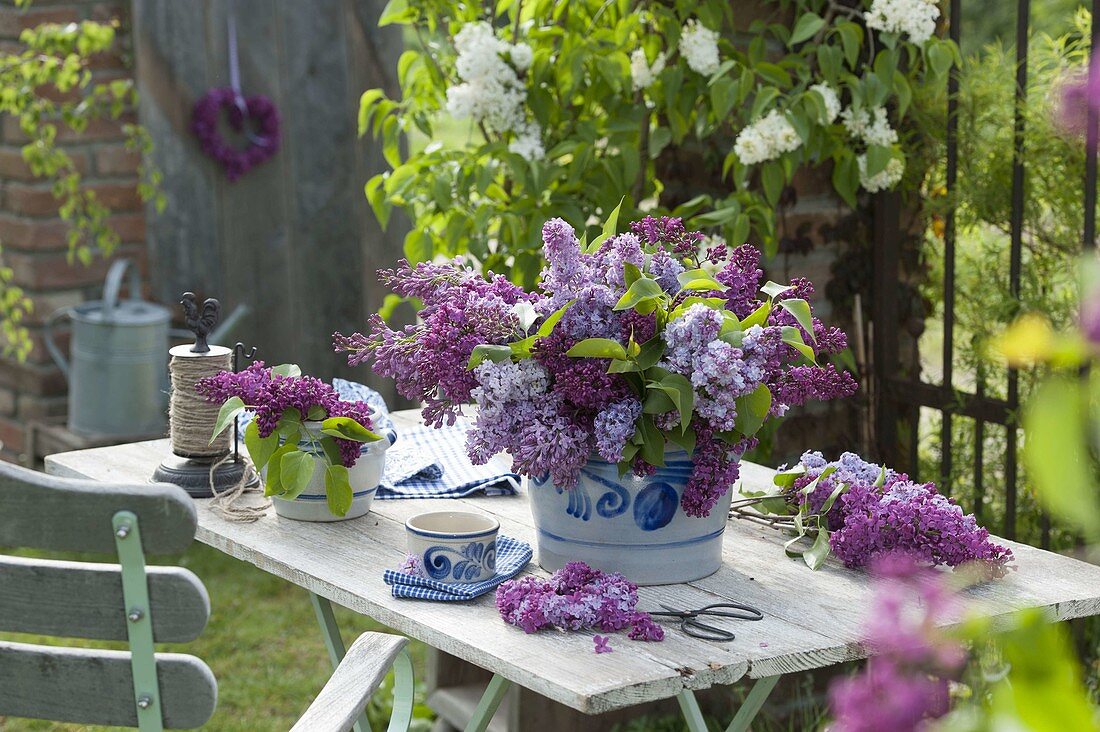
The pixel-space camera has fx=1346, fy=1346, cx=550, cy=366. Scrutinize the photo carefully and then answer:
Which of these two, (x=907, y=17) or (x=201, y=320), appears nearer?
(x=201, y=320)

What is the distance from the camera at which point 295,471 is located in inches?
67.8

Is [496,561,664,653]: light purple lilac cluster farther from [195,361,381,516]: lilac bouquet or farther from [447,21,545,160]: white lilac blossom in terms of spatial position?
[447,21,545,160]: white lilac blossom

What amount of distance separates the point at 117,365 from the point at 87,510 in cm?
284

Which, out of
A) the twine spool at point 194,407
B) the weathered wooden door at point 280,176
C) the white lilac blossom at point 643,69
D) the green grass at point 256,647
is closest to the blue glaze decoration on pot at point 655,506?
the twine spool at point 194,407

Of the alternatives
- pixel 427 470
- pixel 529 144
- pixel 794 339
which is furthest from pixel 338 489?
pixel 529 144

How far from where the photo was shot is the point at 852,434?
287 cm

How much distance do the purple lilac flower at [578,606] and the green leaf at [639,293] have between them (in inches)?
11.7

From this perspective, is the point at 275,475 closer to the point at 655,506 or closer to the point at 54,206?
the point at 655,506

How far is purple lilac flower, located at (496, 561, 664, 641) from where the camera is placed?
142 cm

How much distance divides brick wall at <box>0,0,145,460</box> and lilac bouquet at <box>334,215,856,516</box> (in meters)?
2.82

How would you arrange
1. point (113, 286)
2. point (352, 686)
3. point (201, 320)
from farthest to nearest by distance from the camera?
point (113, 286) < point (201, 320) < point (352, 686)

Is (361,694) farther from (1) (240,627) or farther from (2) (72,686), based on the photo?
(1) (240,627)

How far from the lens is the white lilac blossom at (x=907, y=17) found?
2.46 meters

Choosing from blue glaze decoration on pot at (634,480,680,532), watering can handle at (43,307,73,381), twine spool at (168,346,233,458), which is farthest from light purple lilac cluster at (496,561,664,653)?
watering can handle at (43,307,73,381)
